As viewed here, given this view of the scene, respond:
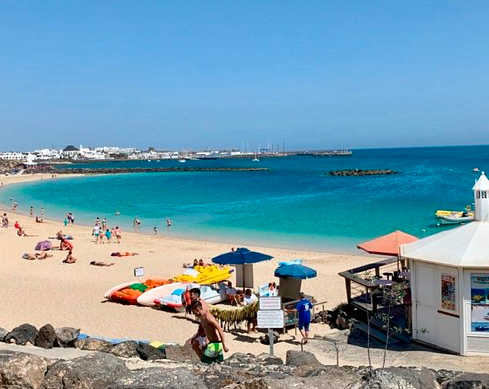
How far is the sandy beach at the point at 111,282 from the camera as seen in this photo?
43.7ft

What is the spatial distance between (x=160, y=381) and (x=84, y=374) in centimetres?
101

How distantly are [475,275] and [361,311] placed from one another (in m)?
3.23

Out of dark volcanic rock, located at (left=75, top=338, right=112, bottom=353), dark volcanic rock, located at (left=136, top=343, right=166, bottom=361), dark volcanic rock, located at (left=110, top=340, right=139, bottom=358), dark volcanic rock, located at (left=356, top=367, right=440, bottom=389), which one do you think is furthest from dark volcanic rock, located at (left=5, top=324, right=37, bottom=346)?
dark volcanic rock, located at (left=356, top=367, right=440, bottom=389)

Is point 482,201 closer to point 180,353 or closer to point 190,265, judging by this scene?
point 180,353

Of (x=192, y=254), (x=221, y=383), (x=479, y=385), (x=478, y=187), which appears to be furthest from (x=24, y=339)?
(x=192, y=254)

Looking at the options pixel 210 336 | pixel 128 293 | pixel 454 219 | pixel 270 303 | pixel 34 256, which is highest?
pixel 210 336

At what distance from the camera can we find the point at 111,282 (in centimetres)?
1927

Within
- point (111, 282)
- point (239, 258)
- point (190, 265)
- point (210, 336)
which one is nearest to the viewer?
point (210, 336)

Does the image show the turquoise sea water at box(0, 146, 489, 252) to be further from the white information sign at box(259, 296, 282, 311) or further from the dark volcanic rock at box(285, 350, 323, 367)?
the dark volcanic rock at box(285, 350, 323, 367)

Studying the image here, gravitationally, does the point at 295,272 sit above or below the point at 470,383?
below

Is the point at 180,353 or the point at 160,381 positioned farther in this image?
the point at 180,353

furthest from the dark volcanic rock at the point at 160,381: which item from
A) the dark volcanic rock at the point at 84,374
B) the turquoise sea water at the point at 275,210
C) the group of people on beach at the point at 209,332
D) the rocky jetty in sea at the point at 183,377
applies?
the turquoise sea water at the point at 275,210

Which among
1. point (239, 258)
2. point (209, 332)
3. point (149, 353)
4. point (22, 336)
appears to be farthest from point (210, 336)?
point (239, 258)

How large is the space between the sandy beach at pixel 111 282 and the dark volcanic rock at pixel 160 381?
22.9 ft
